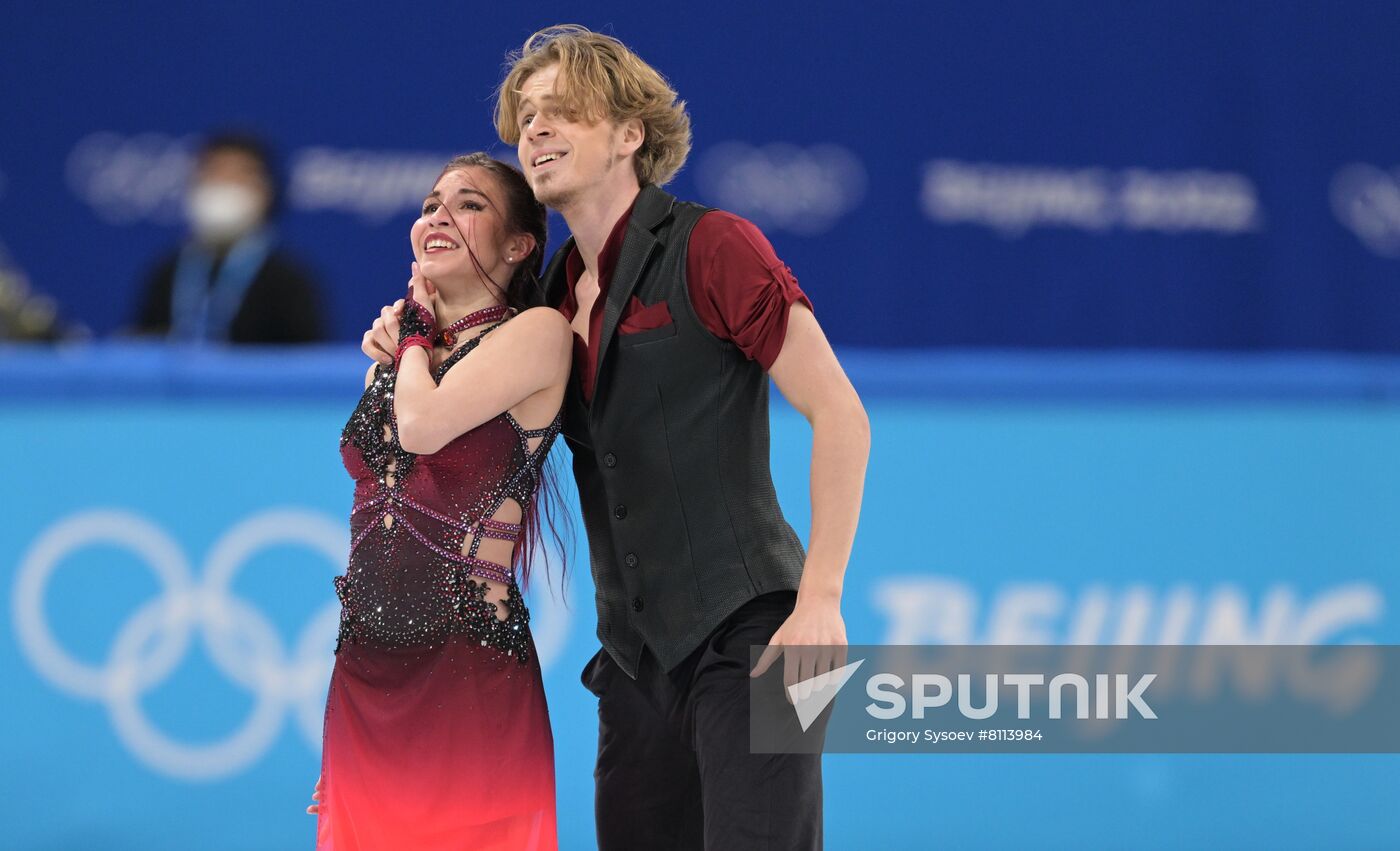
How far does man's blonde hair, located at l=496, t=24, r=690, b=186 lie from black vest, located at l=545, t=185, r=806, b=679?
0.15 metres

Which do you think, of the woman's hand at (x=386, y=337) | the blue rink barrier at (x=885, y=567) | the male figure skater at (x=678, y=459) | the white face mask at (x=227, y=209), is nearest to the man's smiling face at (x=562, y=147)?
the male figure skater at (x=678, y=459)

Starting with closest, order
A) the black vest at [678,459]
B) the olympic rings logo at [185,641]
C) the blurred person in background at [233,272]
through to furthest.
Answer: the black vest at [678,459] < the olympic rings logo at [185,641] < the blurred person in background at [233,272]

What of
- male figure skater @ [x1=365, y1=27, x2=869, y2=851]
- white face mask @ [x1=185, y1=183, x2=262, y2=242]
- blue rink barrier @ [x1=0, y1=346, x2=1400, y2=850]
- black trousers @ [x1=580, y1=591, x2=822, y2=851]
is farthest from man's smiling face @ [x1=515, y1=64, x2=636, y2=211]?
white face mask @ [x1=185, y1=183, x2=262, y2=242]

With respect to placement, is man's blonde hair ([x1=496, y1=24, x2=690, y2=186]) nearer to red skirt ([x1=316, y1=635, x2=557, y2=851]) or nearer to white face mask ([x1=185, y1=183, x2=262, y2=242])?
red skirt ([x1=316, y1=635, x2=557, y2=851])

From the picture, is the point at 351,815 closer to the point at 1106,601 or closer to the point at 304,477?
the point at 304,477

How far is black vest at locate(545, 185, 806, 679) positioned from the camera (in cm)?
243

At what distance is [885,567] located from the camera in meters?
3.59

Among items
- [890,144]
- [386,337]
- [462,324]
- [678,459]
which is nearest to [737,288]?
[678,459]

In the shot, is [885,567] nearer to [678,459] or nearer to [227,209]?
[678,459]

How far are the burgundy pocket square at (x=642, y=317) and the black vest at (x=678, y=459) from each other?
0.04ft

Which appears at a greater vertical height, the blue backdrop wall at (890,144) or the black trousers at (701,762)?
the blue backdrop wall at (890,144)

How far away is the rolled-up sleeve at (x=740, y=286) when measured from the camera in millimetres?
2344

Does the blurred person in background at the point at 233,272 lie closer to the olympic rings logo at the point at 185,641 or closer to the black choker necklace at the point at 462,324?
the olympic rings logo at the point at 185,641

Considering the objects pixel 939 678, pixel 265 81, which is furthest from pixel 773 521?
pixel 265 81
